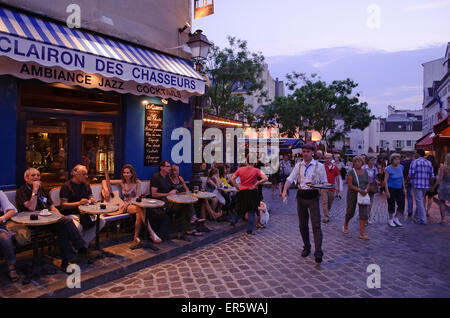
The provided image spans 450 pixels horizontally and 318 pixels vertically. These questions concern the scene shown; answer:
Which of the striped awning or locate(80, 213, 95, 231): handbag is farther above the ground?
the striped awning

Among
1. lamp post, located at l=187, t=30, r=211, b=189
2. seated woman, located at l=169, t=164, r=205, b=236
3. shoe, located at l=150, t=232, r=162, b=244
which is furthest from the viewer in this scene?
lamp post, located at l=187, t=30, r=211, b=189

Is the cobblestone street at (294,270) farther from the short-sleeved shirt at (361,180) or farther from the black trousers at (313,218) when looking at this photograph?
the short-sleeved shirt at (361,180)

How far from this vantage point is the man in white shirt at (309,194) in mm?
5138

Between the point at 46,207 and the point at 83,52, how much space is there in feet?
8.66

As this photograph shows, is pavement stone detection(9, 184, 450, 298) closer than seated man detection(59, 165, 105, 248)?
Yes

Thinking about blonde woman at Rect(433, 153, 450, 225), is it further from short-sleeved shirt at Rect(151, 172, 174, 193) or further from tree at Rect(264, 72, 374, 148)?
tree at Rect(264, 72, 374, 148)

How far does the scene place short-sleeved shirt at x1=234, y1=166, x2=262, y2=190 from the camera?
267 inches

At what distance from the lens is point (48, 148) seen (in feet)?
20.2

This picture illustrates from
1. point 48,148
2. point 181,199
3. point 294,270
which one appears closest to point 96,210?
point 181,199

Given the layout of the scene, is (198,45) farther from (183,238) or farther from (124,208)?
(183,238)

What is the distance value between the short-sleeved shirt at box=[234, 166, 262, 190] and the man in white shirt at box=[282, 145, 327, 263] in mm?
1408

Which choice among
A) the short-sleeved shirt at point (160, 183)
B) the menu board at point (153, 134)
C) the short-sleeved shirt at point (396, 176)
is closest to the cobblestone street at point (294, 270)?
the short-sleeved shirt at point (396, 176)

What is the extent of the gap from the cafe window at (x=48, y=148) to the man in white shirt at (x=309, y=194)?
179 inches

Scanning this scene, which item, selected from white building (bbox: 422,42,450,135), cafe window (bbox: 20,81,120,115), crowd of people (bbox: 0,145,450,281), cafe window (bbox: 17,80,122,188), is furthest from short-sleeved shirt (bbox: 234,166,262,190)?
white building (bbox: 422,42,450,135)
